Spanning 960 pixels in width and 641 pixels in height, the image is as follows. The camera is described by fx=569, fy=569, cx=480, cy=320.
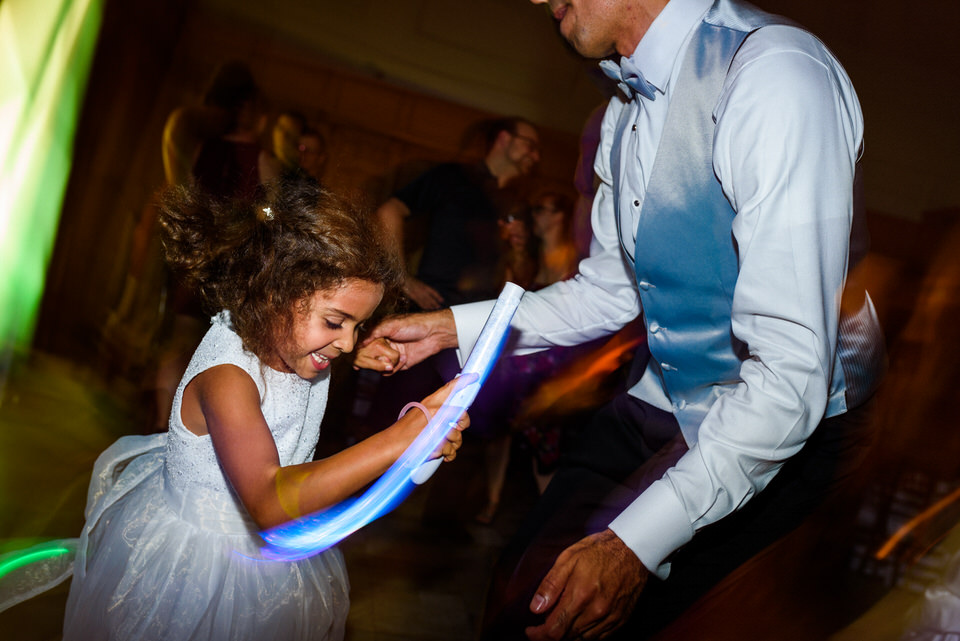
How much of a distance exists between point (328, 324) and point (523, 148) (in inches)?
51.9

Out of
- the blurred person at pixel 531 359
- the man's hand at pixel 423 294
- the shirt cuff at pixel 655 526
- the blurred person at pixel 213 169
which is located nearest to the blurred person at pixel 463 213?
the man's hand at pixel 423 294

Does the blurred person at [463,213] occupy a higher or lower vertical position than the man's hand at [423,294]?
higher

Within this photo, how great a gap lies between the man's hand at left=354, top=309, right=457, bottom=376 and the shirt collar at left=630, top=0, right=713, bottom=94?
546 millimetres

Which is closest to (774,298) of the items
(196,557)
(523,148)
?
(196,557)

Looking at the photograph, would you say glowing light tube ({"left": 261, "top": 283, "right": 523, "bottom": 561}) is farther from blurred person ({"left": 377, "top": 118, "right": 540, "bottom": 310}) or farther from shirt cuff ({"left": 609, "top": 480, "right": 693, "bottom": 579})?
blurred person ({"left": 377, "top": 118, "right": 540, "bottom": 310})

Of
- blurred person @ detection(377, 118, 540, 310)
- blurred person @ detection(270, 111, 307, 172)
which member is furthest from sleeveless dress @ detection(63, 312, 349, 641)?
blurred person @ detection(270, 111, 307, 172)

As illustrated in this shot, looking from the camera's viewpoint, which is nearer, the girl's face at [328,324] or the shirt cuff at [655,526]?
the shirt cuff at [655,526]

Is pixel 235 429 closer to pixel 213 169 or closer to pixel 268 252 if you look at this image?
pixel 268 252

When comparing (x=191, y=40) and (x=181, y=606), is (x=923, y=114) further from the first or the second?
(x=191, y=40)

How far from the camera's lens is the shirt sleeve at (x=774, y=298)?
2.15 feet

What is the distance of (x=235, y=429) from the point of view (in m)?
0.88

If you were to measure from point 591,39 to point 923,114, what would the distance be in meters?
2.74

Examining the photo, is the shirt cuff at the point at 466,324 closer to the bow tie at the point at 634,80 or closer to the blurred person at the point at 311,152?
the bow tie at the point at 634,80

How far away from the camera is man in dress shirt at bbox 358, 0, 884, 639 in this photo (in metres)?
0.67
